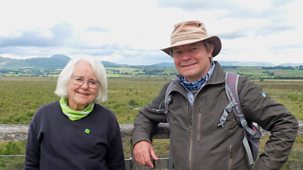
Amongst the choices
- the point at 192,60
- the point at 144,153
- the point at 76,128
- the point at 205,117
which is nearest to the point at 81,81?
the point at 76,128

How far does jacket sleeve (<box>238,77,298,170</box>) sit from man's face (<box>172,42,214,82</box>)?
393 millimetres

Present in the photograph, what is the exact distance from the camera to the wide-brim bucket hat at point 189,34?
3146mm

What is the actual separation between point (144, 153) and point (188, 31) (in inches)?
43.8

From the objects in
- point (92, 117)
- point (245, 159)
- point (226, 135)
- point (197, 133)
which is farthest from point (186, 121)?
point (92, 117)

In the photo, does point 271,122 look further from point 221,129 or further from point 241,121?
point 221,129

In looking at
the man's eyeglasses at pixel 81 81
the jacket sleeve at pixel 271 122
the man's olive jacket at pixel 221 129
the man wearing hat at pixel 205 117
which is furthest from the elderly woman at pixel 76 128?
the jacket sleeve at pixel 271 122

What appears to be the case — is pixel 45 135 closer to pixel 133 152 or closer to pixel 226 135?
pixel 133 152

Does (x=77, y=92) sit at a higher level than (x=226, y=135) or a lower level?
higher

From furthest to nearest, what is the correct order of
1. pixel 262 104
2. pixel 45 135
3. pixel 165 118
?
1. pixel 165 118
2. pixel 45 135
3. pixel 262 104

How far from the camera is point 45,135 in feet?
10.3

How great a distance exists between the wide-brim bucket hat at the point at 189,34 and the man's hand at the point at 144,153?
0.87 m

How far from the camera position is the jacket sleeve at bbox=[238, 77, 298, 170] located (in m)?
2.84

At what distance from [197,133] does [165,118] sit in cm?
47

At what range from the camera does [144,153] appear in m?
3.23
